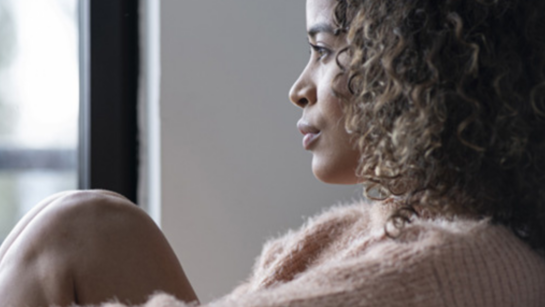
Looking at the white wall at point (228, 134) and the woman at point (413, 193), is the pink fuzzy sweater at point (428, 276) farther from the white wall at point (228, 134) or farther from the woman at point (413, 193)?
the white wall at point (228, 134)

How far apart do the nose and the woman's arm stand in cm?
25

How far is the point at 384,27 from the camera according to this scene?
668mm

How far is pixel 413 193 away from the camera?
0.65 meters

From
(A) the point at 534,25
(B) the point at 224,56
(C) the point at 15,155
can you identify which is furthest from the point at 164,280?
(C) the point at 15,155

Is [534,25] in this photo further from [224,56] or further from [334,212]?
[224,56]

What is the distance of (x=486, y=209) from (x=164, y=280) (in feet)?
1.11

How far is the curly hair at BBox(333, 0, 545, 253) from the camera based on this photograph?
61cm

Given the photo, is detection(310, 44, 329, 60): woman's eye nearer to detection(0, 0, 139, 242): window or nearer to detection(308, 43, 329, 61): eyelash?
detection(308, 43, 329, 61): eyelash

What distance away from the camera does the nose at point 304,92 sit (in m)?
0.84

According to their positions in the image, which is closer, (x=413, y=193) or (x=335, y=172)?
(x=413, y=193)

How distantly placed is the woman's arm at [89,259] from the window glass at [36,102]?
56cm

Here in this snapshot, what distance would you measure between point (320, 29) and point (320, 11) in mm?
23

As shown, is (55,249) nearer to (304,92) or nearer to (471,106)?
(304,92)

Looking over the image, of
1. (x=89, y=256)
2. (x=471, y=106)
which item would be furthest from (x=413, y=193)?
(x=89, y=256)
